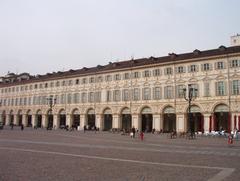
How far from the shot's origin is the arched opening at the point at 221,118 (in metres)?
48.2

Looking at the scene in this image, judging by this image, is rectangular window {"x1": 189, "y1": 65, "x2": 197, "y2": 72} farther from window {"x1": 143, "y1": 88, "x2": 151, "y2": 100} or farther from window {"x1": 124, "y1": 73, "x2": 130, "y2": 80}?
window {"x1": 124, "y1": 73, "x2": 130, "y2": 80}

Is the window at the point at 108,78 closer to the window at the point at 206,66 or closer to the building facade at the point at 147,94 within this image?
the building facade at the point at 147,94

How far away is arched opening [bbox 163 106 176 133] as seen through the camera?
179 ft

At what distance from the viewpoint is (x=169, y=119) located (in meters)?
57.2

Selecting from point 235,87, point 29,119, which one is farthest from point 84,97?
point 235,87

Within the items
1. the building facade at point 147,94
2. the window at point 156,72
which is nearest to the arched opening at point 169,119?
the building facade at point 147,94

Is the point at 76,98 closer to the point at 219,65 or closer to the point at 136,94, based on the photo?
the point at 136,94

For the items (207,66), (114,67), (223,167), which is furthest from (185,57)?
(223,167)

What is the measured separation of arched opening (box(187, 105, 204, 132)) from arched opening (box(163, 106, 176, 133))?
10.2ft

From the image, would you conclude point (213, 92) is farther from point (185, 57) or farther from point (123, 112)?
point (123, 112)

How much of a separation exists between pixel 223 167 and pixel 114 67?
5016cm

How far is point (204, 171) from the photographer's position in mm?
12242

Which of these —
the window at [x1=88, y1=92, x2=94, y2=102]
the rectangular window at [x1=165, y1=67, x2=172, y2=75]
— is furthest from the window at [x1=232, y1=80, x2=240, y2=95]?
the window at [x1=88, y1=92, x2=94, y2=102]

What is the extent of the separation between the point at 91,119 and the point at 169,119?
18258 mm
